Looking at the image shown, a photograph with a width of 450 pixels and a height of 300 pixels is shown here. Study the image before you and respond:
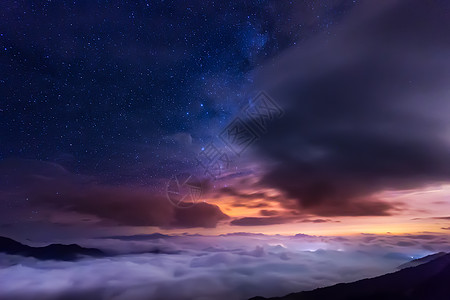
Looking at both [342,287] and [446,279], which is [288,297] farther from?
[446,279]

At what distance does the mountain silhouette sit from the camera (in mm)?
147125

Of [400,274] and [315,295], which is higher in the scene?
[400,274]

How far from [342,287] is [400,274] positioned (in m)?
52.0

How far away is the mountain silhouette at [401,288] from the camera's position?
147125 mm

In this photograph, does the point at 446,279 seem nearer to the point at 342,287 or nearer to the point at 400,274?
the point at 400,274

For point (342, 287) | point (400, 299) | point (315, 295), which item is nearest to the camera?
point (400, 299)

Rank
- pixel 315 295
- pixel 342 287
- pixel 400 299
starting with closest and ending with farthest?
pixel 400 299 < pixel 315 295 < pixel 342 287

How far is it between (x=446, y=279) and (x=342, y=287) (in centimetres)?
6599

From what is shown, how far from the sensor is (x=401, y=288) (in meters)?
167

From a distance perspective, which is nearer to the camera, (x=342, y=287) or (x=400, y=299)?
(x=400, y=299)

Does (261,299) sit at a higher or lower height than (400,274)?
lower

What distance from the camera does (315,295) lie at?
17650 centimetres

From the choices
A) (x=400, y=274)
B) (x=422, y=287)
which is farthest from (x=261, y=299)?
(x=400, y=274)

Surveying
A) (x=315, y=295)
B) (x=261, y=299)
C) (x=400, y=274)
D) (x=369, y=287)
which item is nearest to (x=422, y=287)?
(x=369, y=287)
